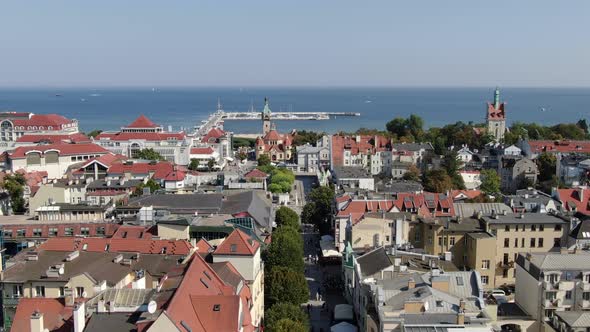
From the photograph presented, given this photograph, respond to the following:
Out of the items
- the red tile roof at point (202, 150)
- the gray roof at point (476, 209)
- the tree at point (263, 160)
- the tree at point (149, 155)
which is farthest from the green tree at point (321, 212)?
the red tile roof at point (202, 150)

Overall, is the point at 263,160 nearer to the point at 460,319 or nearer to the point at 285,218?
the point at 285,218

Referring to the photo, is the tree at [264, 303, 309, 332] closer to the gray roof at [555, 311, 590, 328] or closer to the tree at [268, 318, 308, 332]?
the tree at [268, 318, 308, 332]

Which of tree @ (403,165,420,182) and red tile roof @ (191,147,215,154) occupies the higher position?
red tile roof @ (191,147,215,154)

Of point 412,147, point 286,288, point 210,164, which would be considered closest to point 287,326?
point 286,288

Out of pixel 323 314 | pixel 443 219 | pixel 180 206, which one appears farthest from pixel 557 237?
pixel 180 206

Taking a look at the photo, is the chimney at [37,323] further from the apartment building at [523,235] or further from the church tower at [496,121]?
the church tower at [496,121]

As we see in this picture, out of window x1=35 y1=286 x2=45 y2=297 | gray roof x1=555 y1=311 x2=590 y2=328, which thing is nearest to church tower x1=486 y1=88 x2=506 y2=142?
gray roof x1=555 y1=311 x2=590 y2=328
